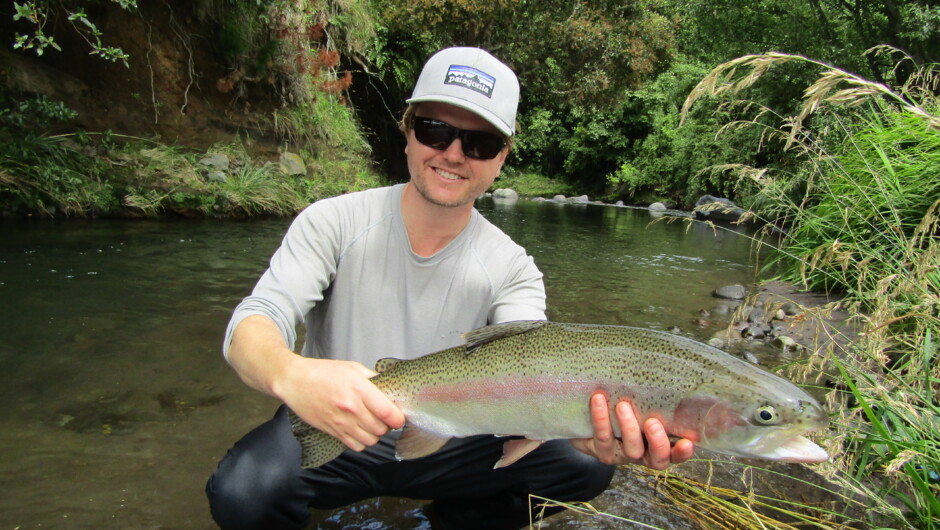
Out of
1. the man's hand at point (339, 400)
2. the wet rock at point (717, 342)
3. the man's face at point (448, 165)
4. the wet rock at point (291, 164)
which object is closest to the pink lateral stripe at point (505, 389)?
the man's hand at point (339, 400)

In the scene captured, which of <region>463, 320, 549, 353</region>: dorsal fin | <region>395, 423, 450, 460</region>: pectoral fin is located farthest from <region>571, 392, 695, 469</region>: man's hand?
<region>395, 423, 450, 460</region>: pectoral fin

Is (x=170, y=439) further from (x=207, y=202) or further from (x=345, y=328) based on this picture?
(x=207, y=202)

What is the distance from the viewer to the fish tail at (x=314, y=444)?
6.55 feet

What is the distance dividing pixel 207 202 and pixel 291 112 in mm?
3908

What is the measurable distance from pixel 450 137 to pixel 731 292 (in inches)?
286

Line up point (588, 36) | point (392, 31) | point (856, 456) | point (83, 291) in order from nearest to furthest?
1. point (856, 456)
2. point (83, 291)
3. point (588, 36)
4. point (392, 31)

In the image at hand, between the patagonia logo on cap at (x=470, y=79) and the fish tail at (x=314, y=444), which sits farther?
the patagonia logo on cap at (x=470, y=79)

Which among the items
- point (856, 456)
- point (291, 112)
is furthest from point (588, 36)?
point (856, 456)

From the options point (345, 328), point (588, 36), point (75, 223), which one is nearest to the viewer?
point (345, 328)

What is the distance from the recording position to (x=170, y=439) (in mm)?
3318

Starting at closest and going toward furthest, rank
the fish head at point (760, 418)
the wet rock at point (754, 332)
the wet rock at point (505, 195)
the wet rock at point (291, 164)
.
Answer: the fish head at point (760, 418) < the wet rock at point (754, 332) < the wet rock at point (291, 164) < the wet rock at point (505, 195)

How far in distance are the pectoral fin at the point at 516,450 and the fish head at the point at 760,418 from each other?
0.55 meters

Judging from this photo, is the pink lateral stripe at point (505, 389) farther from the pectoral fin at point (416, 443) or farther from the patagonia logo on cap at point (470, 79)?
the patagonia logo on cap at point (470, 79)

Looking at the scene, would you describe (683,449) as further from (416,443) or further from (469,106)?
(469,106)
